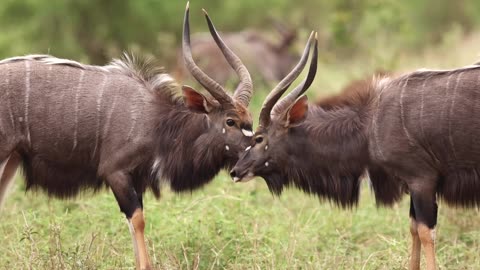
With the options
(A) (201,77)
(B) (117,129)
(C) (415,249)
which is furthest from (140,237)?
(C) (415,249)

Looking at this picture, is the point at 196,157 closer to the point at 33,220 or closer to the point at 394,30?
the point at 33,220

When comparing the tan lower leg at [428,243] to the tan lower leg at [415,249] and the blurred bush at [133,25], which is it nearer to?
the tan lower leg at [415,249]

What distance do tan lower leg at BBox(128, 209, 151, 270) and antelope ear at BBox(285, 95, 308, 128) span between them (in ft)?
3.92

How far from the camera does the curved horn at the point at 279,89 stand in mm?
6004

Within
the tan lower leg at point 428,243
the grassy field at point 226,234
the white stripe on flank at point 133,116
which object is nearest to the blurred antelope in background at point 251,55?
the grassy field at point 226,234

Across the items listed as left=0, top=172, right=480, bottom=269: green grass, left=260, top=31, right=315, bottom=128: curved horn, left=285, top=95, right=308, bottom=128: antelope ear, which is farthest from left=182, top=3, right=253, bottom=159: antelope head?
left=0, top=172, right=480, bottom=269: green grass

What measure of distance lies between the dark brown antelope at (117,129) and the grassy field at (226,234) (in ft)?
1.24

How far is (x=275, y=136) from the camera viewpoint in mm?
6172

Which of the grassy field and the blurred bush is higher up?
the blurred bush

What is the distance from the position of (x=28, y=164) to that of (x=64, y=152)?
284 mm

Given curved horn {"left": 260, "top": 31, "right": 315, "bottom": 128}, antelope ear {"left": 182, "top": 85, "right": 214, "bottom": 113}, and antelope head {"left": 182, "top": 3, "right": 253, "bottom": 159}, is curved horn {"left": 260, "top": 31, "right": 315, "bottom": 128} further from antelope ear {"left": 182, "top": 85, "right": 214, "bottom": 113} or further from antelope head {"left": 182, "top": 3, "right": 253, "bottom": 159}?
antelope ear {"left": 182, "top": 85, "right": 214, "bottom": 113}

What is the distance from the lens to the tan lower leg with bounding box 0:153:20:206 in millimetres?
6000

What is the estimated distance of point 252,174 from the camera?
6.08 meters

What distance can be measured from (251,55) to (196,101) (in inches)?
303
